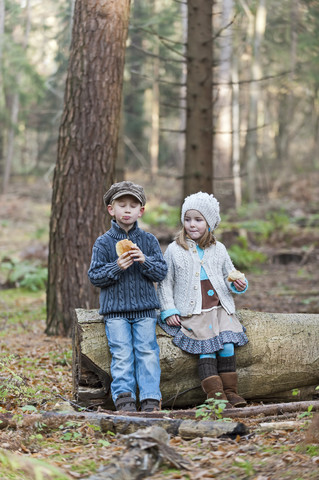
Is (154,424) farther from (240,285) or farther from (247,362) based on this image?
(240,285)

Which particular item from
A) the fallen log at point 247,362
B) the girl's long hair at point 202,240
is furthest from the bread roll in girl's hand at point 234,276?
the fallen log at point 247,362

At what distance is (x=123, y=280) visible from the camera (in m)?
5.23

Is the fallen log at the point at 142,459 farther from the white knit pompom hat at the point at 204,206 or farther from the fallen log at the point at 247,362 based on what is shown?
the white knit pompom hat at the point at 204,206

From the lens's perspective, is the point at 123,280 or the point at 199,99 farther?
the point at 199,99

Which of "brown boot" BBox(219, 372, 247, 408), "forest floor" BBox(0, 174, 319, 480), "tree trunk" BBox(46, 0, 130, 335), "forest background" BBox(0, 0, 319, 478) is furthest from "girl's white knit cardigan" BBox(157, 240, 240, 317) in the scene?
"tree trunk" BBox(46, 0, 130, 335)

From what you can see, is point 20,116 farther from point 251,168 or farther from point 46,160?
point 251,168

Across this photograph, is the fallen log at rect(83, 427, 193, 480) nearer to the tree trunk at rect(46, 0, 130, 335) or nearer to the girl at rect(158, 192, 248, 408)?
the girl at rect(158, 192, 248, 408)

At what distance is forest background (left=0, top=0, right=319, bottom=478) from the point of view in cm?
942

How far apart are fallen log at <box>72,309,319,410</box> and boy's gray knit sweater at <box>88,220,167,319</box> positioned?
261mm

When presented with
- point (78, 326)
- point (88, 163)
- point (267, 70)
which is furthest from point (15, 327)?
point (267, 70)

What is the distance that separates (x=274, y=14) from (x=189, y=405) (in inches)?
883

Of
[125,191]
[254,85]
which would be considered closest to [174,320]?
[125,191]

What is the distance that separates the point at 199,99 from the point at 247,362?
552 centimetres

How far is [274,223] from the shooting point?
18797 mm
